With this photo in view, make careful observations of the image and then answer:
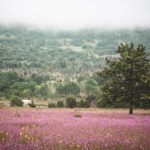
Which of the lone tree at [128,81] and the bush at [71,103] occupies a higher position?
the lone tree at [128,81]

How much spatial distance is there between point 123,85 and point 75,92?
137510 mm

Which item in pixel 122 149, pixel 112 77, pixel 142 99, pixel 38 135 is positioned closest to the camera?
pixel 122 149

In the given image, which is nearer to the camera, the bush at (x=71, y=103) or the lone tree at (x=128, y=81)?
the lone tree at (x=128, y=81)

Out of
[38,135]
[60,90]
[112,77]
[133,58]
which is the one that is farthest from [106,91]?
[60,90]

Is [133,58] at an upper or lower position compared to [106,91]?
upper

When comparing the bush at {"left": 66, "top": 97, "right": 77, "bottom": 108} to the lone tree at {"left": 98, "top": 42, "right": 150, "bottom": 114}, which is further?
the bush at {"left": 66, "top": 97, "right": 77, "bottom": 108}

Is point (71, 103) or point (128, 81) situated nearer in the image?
point (128, 81)

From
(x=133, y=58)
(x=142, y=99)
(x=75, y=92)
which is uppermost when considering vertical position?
(x=133, y=58)

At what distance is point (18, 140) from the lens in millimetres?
13984

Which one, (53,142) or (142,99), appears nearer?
(53,142)

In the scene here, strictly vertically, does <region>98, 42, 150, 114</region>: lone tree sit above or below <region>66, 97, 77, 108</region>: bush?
above

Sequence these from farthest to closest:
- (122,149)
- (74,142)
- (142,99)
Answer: (142,99), (74,142), (122,149)

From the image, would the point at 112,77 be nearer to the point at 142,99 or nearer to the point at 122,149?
the point at 142,99

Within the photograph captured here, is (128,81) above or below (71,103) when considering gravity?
above
